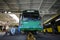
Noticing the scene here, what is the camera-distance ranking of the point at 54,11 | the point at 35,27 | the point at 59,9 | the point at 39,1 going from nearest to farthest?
1. the point at 35,27
2. the point at 39,1
3. the point at 59,9
4. the point at 54,11

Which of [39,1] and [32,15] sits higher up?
[39,1]

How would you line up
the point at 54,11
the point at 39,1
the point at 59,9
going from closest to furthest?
the point at 39,1 < the point at 59,9 < the point at 54,11

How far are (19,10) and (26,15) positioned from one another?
6.05 meters

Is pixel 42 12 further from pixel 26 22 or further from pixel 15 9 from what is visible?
pixel 26 22

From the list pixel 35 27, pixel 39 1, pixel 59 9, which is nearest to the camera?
A: pixel 35 27

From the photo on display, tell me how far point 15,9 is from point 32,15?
622cm

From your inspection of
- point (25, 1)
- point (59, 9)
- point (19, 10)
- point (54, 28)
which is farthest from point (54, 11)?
point (25, 1)

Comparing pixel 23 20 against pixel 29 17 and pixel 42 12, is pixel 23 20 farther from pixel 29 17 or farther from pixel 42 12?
pixel 42 12

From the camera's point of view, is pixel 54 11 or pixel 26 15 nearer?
pixel 26 15

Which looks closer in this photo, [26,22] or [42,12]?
[26,22]

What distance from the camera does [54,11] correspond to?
2073cm

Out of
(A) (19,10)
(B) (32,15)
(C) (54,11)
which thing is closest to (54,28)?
(C) (54,11)

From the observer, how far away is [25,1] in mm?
15352

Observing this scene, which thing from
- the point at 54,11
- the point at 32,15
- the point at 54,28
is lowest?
the point at 54,28
